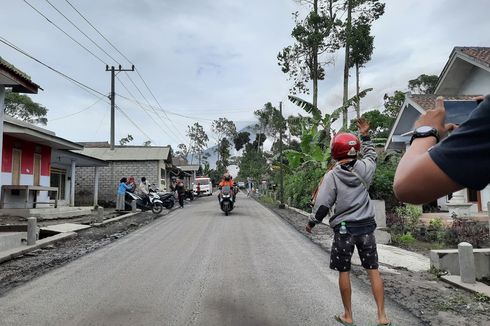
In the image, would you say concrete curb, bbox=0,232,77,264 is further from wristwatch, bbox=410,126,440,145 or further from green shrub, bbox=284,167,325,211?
green shrub, bbox=284,167,325,211

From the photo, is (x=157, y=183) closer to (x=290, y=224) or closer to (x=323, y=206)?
(x=290, y=224)

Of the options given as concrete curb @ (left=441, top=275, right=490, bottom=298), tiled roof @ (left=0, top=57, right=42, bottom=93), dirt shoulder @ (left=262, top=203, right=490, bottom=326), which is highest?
tiled roof @ (left=0, top=57, right=42, bottom=93)

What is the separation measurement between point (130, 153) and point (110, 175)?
2.49m

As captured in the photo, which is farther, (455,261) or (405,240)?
(405,240)

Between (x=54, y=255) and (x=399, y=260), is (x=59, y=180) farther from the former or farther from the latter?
(x=399, y=260)

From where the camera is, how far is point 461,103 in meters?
3.09

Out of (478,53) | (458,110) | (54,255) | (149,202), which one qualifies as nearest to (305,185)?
(149,202)

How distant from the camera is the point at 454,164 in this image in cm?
136

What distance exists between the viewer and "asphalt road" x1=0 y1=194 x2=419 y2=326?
15.6ft

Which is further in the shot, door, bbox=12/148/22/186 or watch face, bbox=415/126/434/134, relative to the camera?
door, bbox=12/148/22/186

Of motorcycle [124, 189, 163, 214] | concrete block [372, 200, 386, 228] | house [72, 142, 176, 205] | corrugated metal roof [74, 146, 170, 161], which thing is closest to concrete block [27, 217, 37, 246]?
concrete block [372, 200, 386, 228]

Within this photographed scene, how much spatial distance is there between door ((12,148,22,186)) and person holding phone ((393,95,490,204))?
1885 cm

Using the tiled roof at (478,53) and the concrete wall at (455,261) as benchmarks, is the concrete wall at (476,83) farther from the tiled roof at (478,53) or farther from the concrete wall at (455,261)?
the concrete wall at (455,261)

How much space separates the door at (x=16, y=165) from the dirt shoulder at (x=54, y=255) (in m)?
5.89
